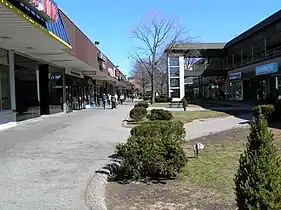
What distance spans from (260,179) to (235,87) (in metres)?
59.5

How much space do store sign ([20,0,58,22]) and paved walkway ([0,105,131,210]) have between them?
4223 mm

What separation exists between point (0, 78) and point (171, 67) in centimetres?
5660

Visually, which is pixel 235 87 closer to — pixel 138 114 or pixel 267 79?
pixel 267 79

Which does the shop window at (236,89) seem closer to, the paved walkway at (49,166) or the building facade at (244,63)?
the building facade at (244,63)

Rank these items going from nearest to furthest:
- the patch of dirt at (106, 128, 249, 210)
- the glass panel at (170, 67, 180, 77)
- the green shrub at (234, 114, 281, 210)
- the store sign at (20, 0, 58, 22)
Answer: the green shrub at (234, 114, 281, 210), the patch of dirt at (106, 128, 249, 210), the store sign at (20, 0, 58, 22), the glass panel at (170, 67, 180, 77)

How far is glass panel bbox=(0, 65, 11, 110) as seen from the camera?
1761 cm

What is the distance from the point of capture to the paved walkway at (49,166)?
6026 mm

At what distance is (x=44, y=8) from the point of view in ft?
46.0

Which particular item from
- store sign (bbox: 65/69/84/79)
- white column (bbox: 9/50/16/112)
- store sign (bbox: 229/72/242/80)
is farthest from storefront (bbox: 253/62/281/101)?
white column (bbox: 9/50/16/112)

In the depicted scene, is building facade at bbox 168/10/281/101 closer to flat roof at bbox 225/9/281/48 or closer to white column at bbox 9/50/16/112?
flat roof at bbox 225/9/281/48

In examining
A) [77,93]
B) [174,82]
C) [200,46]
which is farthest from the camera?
[174,82]

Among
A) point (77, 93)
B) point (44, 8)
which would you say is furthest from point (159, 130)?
point (77, 93)

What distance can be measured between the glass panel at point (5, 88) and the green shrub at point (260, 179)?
14783 mm

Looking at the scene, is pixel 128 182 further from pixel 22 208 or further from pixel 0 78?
pixel 0 78
